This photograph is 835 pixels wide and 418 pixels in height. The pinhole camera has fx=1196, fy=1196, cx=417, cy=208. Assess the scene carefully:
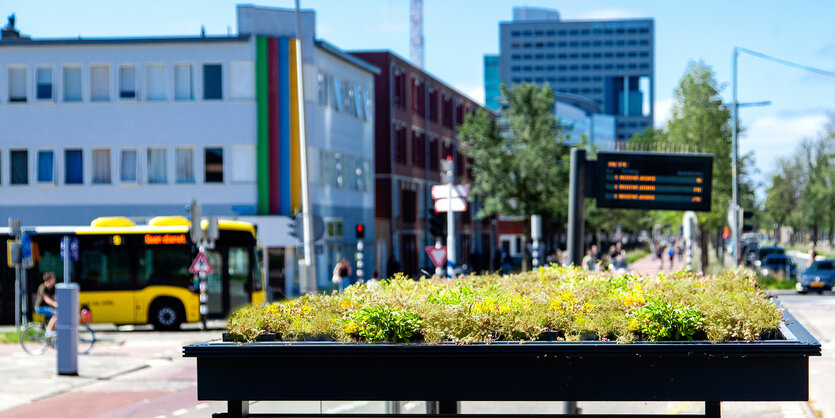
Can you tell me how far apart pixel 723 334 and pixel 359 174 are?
52072mm

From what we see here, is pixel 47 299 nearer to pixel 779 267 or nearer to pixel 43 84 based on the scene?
pixel 43 84

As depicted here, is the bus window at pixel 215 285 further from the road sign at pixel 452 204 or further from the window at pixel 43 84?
the window at pixel 43 84

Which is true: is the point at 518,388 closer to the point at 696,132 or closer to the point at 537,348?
the point at 537,348

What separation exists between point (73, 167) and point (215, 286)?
19.6 m

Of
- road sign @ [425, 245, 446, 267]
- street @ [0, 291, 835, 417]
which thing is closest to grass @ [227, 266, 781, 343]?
street @ [0, 291, 835, 417]

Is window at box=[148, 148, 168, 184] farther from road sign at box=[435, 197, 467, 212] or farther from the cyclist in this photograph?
road sign at box=[435, 197, 467, 212]

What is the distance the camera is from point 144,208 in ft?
155

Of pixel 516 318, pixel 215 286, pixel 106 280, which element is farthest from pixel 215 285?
pixel 516 318

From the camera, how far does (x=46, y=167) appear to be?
157 feet

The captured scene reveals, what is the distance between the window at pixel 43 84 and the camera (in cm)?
4747

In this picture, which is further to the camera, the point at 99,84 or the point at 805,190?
the point at 805,190

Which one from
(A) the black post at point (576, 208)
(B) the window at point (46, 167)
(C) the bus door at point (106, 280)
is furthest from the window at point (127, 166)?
(A) the black post at point (576, 208)

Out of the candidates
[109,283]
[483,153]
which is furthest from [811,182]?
[109,283]

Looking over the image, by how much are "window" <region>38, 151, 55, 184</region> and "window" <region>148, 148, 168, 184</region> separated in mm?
3929
